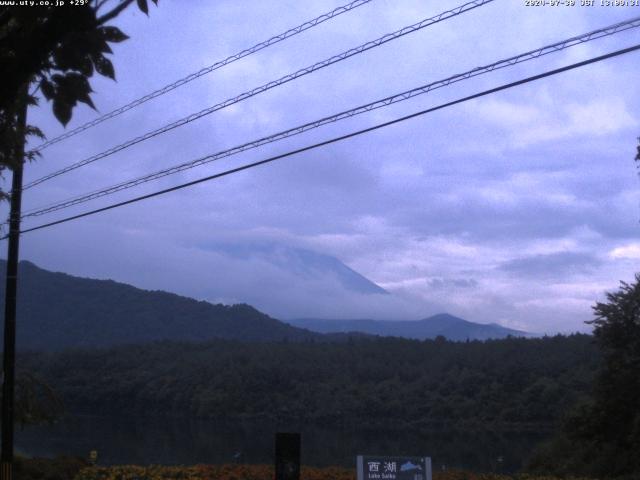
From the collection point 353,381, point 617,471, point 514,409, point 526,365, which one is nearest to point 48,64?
point 617,471

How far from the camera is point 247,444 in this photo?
23594mm

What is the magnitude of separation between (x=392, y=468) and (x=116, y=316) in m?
83.2

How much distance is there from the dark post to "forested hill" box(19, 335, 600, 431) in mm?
18817

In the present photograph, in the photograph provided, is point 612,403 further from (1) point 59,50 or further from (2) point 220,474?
(1) point 59,50

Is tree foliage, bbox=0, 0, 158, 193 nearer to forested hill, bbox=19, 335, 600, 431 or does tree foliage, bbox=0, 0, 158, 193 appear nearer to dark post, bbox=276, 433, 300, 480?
dark post, bbox=276, 433, 300, 480

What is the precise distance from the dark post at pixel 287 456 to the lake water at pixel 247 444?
866cm

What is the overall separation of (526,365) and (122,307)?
67.5m

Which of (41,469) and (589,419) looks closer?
(41,469)

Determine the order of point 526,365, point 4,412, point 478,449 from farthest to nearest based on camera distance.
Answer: point 526,365, point 478,449, point 4,412

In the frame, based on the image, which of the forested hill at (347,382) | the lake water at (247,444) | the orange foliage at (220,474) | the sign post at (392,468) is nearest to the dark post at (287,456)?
the sign post at (392,468)

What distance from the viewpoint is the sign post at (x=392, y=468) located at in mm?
11117

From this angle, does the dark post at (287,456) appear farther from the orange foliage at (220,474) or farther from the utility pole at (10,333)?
the utility pole at (10,333)

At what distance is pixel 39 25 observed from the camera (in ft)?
14.9

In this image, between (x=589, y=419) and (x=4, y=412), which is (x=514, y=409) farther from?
(x=4, y=412)
